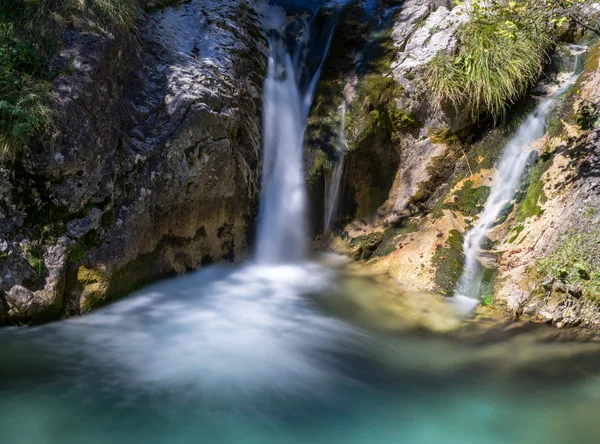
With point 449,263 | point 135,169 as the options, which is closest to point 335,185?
point 449,263

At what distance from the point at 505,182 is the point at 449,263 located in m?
1.42

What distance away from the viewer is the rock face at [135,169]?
468 centimetres

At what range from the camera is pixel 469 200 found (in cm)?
632

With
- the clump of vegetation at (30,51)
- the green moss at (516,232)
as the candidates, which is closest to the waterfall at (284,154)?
the clump of vegetation at (30,51)

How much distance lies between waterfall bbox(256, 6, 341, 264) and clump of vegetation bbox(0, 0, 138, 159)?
2578 millimetres

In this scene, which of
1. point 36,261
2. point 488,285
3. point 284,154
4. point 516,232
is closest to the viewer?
point 36,261

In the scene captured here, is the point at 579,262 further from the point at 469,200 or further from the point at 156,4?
the point at 156,4

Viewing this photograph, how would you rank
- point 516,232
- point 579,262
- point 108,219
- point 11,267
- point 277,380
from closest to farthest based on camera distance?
Result: point 277,380, point 11,267, point 579,262, point 108,219, point 516,232

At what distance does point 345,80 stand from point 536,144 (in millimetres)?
3024

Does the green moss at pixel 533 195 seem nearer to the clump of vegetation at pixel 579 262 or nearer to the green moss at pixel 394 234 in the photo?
the clump of vegetation at pixel 579 262

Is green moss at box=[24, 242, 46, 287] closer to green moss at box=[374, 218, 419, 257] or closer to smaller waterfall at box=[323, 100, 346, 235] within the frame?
smaller waterfall at box=[323, 100, 346, 235]

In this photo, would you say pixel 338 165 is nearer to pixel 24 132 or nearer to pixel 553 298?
pixel 553 298

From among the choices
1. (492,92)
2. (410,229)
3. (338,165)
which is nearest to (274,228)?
(338,165)

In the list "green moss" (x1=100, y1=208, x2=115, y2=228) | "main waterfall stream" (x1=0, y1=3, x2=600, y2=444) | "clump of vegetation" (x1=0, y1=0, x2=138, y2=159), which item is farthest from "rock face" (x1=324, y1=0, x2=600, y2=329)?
"clump of vegetation" (x1=0, y1=0, x2=138, y2=159)
